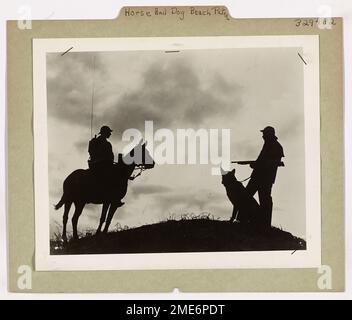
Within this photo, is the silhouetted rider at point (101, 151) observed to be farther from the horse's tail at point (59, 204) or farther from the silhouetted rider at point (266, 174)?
the silhouetted rider at point (266, 174)

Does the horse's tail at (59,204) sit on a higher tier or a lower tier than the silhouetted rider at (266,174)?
lower

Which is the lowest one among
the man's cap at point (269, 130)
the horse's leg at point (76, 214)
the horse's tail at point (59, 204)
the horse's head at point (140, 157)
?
the horse's leg at point (76, 214)

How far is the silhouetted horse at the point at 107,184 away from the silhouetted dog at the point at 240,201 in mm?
206

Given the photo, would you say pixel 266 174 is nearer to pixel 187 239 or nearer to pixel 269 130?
pixel 269 130

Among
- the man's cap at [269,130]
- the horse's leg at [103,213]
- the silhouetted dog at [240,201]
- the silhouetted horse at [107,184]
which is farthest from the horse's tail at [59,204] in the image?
the man's cap at [269,130]

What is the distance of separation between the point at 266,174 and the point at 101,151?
1.45ft

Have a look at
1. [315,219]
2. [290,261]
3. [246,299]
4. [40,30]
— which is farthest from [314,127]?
[40,30]

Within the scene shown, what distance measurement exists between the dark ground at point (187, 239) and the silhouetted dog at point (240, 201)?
0.08 ft

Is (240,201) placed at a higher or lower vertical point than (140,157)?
lower

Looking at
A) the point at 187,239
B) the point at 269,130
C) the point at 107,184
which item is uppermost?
the point at 269,130

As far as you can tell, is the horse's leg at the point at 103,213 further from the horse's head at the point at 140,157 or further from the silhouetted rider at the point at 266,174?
the silhouetted rider at the point at 266,174

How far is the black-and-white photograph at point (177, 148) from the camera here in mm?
1534

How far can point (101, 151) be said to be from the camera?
1.54 meters

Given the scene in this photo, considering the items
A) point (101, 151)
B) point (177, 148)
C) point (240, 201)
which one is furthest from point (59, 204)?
point (240, 201)
